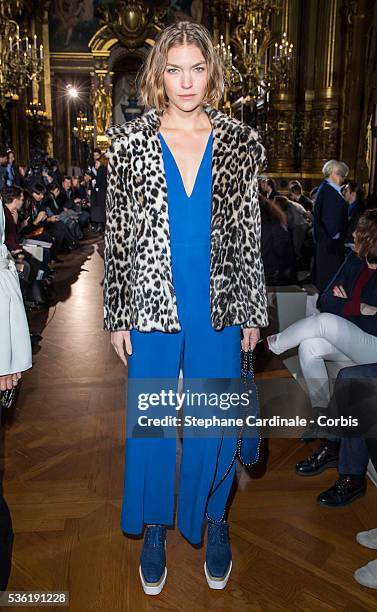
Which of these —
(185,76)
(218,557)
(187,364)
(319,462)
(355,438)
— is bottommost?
(319,462)

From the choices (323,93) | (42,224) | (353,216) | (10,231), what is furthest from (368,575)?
(323,93)

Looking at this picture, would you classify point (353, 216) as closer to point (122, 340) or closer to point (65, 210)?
point (122, 340)

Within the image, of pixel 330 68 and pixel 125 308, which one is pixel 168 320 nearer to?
pixel 125 308

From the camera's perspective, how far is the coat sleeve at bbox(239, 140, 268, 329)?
2.02m

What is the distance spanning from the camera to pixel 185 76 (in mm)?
1925

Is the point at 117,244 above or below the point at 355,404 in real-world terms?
above

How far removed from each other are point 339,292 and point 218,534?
67.6 inches

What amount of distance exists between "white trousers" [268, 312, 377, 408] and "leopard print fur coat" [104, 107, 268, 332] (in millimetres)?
1355

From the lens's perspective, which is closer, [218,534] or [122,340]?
[122,340]

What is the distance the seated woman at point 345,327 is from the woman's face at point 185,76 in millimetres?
1699

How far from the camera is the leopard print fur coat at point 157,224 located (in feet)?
6.26

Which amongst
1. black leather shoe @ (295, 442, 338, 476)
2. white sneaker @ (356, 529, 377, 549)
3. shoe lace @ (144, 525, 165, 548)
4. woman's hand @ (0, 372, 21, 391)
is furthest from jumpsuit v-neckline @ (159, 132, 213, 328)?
black leather shoe @ (295, 442, 338, 476)

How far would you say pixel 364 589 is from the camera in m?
2.21

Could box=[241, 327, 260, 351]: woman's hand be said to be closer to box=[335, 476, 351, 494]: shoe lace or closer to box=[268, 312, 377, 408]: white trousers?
box=[335, 476, 351, 494]: shoe lace
